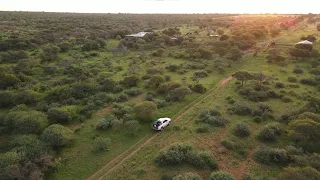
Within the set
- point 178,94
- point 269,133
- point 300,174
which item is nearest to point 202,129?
point 269,133

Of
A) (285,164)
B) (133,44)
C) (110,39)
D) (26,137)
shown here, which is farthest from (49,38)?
(285,164)

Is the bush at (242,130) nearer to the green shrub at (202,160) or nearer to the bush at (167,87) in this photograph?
the green shrub at (202,160)

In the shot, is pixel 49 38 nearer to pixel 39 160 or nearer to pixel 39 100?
pixel 39 100

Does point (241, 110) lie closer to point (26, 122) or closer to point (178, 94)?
point (178, 94)

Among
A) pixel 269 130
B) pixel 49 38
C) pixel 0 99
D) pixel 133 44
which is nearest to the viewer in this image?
pixel 269 130

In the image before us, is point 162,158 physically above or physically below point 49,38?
below

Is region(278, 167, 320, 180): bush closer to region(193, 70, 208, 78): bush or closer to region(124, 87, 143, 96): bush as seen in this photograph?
region(124, 87, 143, 96): bush
